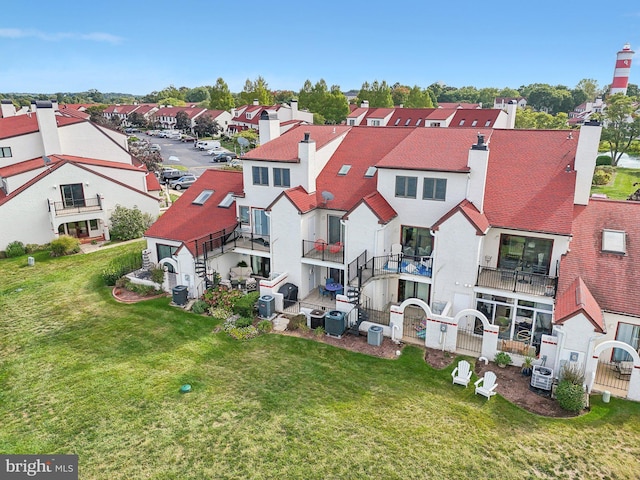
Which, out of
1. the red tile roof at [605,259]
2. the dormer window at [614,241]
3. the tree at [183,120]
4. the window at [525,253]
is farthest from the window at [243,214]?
the tree at [183,120]

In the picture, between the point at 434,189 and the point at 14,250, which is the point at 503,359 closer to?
the point at 434,189

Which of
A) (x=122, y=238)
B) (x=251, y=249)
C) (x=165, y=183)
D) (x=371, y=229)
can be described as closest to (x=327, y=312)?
(x=371, y=229)

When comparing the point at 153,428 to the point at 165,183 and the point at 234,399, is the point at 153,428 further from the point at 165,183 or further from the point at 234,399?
the point at 165,183

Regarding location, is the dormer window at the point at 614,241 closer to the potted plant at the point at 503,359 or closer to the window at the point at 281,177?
the potted plant at the point at 503,359

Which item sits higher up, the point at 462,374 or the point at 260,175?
the point at 260,175

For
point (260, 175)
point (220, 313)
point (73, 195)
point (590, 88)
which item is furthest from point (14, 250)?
point (590, 88)
